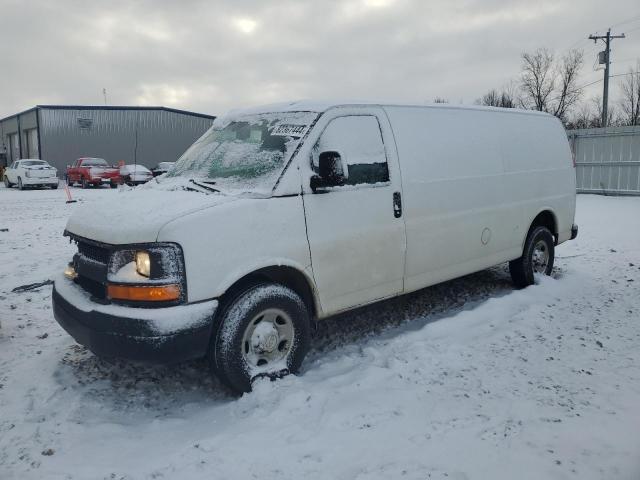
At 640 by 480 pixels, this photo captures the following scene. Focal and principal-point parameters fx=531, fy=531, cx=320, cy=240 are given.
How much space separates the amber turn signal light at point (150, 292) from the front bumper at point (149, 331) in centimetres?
6

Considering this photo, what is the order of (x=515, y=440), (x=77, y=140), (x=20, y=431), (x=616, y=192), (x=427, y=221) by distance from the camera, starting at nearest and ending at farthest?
(x=515, y=440)
(x=20, y=431)
(x=427, y=221)
(x=616, y=192)
(x=77, y=140)

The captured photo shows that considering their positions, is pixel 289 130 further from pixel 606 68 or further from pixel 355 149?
pixel 606 68

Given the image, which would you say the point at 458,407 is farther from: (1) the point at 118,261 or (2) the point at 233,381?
(1) the point at 118,261

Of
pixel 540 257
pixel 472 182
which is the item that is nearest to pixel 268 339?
pixel 472 182

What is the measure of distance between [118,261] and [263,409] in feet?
4.28

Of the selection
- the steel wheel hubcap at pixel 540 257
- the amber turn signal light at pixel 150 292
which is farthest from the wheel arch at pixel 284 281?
the steel wheel hubcap at pixel 540 257

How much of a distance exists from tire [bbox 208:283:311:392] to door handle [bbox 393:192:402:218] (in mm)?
1142

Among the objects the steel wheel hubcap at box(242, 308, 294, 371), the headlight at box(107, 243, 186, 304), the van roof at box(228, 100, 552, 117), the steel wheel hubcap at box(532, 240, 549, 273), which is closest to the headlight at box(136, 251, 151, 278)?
the headlight at box(107, 243, 186, 304)

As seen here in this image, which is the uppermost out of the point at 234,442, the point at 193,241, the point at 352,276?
the point at 193,241

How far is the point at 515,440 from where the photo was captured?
298 centimetres

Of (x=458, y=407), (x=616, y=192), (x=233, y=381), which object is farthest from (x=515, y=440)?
(x=616, y=192)

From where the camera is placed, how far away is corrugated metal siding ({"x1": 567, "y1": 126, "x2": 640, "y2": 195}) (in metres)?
15.9

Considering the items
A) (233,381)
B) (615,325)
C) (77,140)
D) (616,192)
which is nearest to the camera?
(233,381)

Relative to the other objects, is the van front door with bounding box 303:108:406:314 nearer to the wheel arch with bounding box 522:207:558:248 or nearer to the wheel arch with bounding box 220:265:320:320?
the wheel arch with bounding box 220:265:320:320
